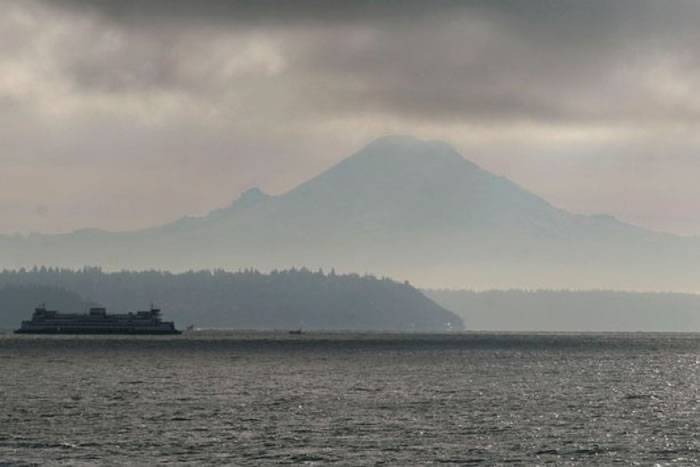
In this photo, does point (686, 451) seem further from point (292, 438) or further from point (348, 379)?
point (348, 379)

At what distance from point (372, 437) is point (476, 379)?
289 feet

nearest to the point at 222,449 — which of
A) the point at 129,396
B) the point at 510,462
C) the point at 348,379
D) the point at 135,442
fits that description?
the point at 135,442

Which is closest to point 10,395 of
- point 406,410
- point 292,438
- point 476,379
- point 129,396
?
point 129,396

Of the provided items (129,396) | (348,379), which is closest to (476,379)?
(348,379)

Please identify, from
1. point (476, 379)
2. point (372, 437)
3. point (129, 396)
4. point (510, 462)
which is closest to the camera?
point (510, 462)

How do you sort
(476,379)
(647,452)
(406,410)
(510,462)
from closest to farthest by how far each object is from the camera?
(510,462) < (647,452) < (406,410) < (476,379)

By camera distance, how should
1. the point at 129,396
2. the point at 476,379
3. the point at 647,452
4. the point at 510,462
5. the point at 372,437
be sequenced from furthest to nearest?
the point at 476,379 < the point at 129,396 < the point at 372,437 < the point at 647,452 < the point at 510,462

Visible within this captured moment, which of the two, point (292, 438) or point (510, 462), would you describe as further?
point (292, 438)

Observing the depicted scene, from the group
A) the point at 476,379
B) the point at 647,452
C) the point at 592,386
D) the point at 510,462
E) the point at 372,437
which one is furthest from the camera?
the point at 476,379

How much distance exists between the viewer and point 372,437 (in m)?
97.2

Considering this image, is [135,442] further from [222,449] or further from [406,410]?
[406,410]

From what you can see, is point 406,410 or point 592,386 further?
point 592,386

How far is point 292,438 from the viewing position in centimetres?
9619

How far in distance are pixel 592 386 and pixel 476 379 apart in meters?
19.6
